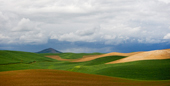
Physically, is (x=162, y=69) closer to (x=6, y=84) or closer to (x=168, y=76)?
(x=168, y=76)

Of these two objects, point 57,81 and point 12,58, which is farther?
point 12,58

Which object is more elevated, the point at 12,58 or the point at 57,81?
the point at 12,58

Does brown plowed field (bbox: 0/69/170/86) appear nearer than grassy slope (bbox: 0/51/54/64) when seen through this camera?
Yes

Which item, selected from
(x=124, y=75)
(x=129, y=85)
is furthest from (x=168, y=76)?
(x=129, y=85)

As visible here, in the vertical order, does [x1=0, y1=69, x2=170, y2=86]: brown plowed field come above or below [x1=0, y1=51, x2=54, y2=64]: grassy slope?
below

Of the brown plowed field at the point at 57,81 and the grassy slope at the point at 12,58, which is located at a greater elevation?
the grassy slope at the point at 12,58

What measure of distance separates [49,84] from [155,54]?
49.3 m

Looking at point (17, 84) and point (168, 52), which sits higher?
point (168, 52)

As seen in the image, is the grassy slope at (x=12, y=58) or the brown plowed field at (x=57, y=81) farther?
the grassy slope at (x=12, y=58)

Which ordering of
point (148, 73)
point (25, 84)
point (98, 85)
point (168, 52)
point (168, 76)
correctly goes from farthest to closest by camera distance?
point (168, 52) → point (148, 73) → point (168, 76) → point (98, 85) → point (25, 84)

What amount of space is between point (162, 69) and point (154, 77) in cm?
656

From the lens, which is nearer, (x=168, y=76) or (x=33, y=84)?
(x=33, y=84)

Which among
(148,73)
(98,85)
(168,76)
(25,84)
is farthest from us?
(148,73)

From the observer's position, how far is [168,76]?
33.7 meters
